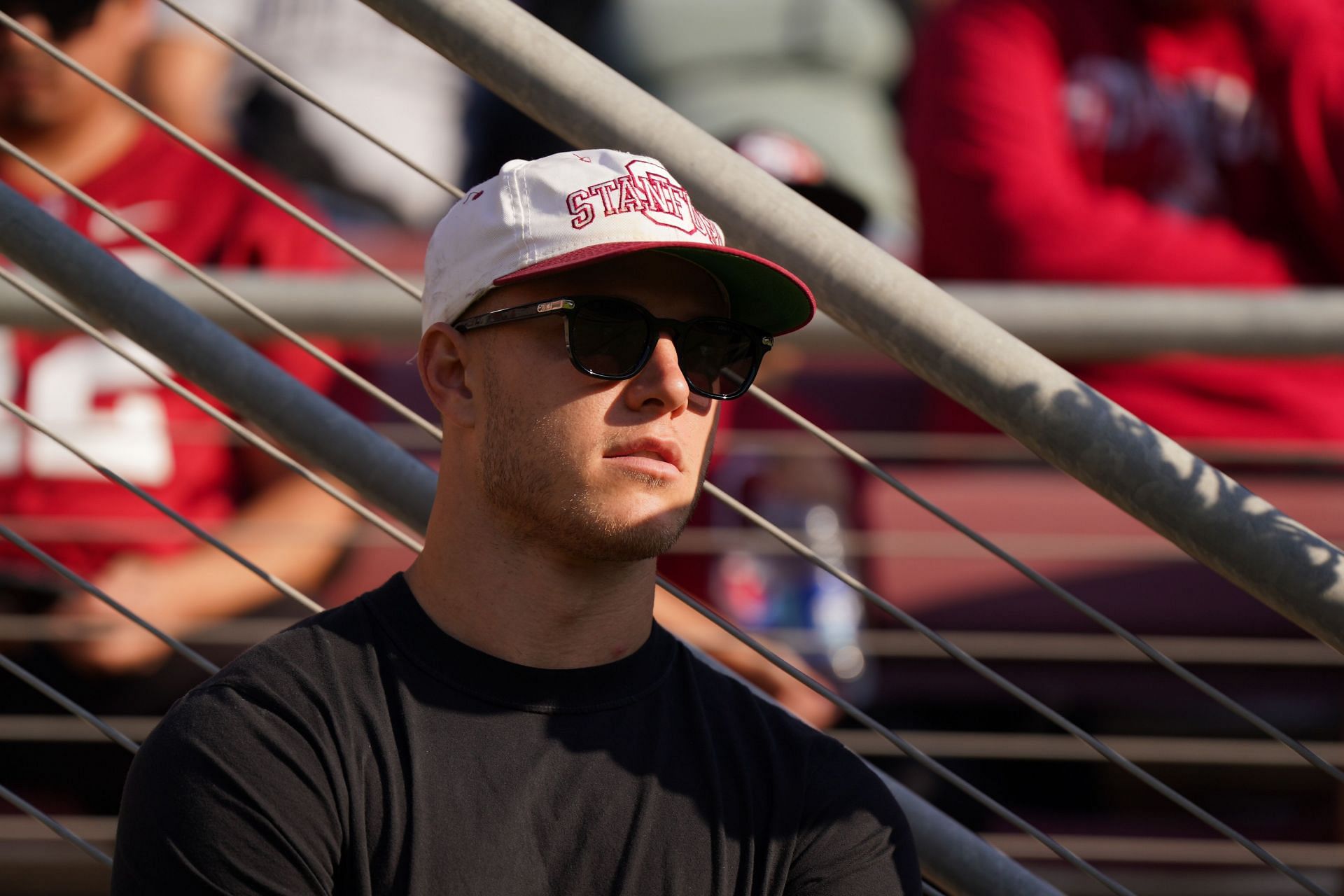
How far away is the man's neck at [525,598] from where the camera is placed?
1.27m

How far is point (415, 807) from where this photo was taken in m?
1.17

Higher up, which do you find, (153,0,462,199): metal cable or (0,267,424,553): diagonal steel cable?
(153,0,462,199): metal cable

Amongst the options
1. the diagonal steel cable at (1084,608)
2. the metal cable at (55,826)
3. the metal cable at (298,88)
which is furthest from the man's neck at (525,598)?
the metal cable at (55,826)

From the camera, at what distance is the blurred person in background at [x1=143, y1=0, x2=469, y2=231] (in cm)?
466

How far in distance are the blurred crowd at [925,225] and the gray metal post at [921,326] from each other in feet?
4.15

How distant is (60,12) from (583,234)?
7.29 feet

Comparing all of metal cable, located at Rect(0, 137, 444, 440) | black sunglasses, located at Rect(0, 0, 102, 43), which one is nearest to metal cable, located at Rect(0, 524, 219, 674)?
metal cable, located at Rect(0, 137, 444, 440)

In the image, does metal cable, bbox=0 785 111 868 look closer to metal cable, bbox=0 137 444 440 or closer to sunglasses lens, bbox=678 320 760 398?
metal cable, bbox=0 137 444 440

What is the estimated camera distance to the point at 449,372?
1.32 meters

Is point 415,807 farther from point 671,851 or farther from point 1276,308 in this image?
point 1276,308

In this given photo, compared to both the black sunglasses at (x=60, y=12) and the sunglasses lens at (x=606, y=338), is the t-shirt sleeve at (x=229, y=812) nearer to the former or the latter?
the sunglasses lens at (x=606, y=338)

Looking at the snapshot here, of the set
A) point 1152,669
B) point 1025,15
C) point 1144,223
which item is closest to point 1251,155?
point 1144,223

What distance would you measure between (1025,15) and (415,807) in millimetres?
2406

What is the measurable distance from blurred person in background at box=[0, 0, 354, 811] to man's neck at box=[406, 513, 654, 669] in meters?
1.24
